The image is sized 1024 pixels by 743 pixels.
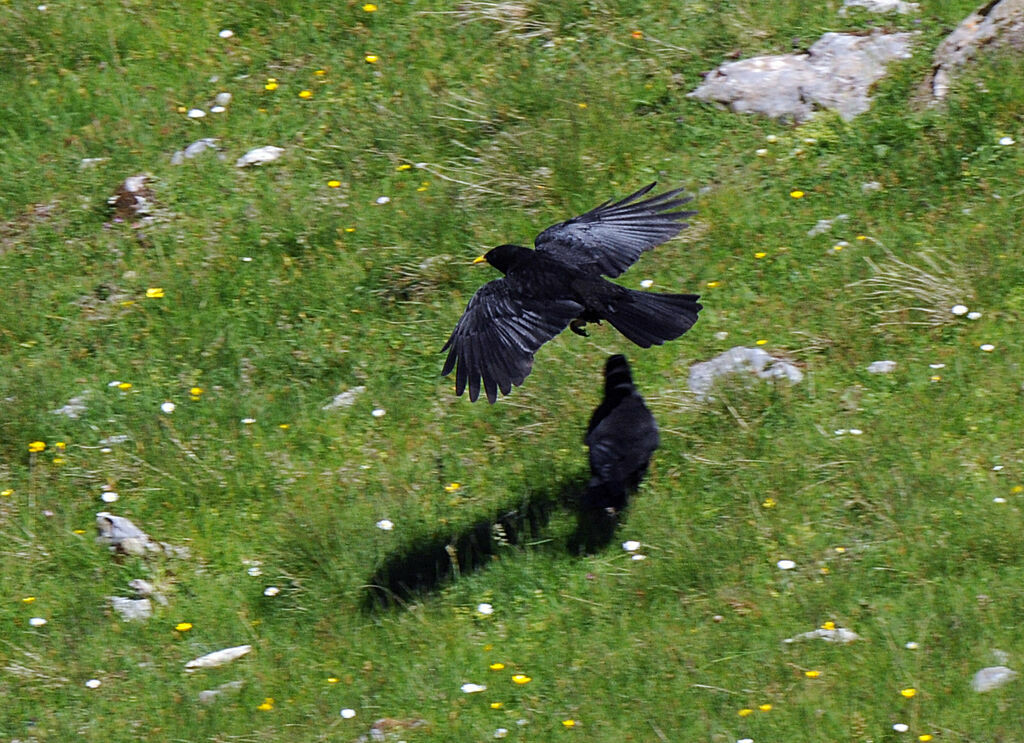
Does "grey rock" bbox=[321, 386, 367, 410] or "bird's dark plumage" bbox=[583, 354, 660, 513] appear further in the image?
"grey rock" bbox=[321, 386, 367, 410]

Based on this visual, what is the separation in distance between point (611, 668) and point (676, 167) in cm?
434

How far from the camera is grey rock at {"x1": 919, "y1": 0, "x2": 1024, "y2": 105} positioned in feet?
29.1

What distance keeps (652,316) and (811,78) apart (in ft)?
11.1

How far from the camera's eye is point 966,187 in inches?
329

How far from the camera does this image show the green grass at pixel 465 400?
19.2 feet

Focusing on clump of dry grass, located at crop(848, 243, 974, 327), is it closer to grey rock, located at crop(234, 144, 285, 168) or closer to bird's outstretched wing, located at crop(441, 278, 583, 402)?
bird's outstretched wing, located at crop(441, 278, 583, 402)

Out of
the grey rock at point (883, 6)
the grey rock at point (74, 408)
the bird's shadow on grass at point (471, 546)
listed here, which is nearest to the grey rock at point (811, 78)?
the grey rock at point (883, 6)

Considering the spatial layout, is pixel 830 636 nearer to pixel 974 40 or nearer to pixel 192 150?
pixel 974 40

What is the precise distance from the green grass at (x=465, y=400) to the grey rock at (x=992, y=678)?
6cm

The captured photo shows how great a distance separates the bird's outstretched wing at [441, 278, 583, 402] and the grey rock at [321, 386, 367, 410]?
51.3 inches

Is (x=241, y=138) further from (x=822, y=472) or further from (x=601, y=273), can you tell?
(x=822, y=472)

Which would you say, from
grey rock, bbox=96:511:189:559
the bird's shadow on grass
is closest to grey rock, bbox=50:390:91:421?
grey rock, bbox=96:511:189:559

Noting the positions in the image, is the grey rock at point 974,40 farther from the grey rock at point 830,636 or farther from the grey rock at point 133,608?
the grey rock at point 133,608

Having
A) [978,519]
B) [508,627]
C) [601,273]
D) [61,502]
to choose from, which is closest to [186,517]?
[61,502]
